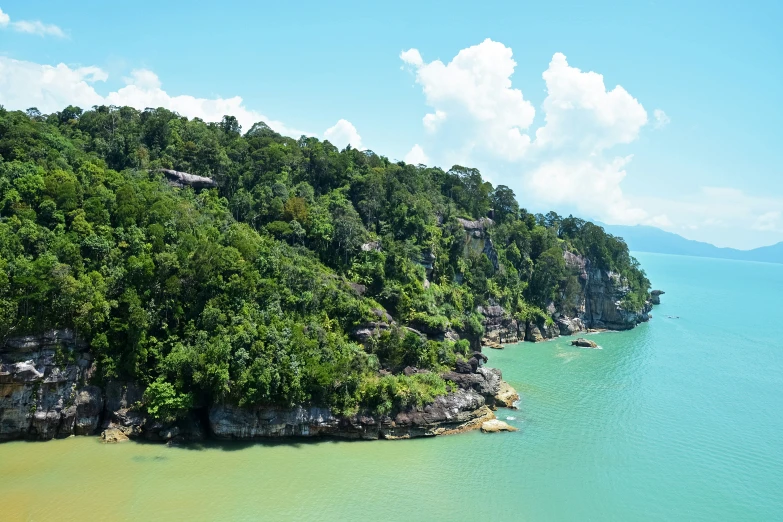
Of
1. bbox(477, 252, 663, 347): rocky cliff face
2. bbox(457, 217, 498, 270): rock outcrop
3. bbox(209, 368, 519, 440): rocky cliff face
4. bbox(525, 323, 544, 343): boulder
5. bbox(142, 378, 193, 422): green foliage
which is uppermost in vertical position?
bbox(457, 217, 498, 270): rock outcrop

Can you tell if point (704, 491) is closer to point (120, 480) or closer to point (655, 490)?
point (655, 490)

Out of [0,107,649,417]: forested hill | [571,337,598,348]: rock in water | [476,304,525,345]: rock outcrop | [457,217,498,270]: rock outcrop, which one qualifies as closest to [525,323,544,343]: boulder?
[476,304,525,345]: rock outcrop

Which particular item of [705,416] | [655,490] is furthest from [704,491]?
[705,416]

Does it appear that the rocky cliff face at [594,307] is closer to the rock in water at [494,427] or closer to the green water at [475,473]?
the green water at [475,473]

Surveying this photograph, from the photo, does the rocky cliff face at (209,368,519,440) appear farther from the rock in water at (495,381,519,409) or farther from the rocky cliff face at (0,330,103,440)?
the rocky cliff face at (0,330,103,440)

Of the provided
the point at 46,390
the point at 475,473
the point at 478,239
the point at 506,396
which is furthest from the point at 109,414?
the point at 478,239
